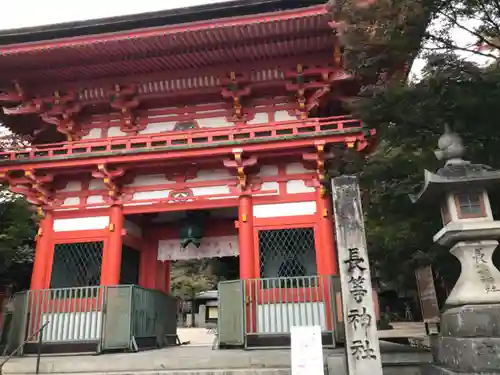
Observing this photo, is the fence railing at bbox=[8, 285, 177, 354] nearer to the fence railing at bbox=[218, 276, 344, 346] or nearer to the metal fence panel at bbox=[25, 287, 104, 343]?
the metal fence panel at bbox=[25, 287, 104, 343]

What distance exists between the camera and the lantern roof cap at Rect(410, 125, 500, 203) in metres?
6.48

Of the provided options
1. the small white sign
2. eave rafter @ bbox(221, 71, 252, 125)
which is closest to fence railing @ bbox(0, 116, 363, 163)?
eave rafter @ bbox(221, 71, 252, 125)

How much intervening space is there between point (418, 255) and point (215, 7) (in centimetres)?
893

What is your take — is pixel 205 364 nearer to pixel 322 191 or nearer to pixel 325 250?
pixel 325 250

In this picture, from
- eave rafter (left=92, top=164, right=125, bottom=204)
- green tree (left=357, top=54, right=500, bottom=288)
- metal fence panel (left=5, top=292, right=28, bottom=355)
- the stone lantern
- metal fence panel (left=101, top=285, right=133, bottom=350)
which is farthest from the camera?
eave rafter (left=92, top=164, right=125, bottom=204)

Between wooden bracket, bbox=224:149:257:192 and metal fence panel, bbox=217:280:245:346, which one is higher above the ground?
wooden bracket, bbox=224:149:257:192

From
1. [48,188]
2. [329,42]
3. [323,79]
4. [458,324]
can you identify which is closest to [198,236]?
[48,188]

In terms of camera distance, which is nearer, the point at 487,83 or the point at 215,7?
the point at 487,83

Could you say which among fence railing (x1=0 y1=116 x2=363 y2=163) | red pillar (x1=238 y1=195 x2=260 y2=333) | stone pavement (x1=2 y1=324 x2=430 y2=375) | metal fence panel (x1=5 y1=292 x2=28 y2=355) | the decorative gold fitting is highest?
fence railing (x1=0 y1=116 x2=363 y2=163)

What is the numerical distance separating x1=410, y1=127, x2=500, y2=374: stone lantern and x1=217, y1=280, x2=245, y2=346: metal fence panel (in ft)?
13.5

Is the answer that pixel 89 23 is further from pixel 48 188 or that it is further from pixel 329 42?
pixel 329 42

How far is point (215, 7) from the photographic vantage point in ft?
36.9

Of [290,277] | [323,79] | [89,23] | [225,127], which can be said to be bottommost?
[290,277]

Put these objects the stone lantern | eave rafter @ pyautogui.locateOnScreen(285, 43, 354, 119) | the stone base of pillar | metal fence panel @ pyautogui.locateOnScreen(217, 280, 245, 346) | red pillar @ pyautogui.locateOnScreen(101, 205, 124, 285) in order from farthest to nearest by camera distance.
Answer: eave rafter @ pyautogui.locateOnScreen(285, 43, 354, 119), red pillar @ pyautogui.locateOnScreen(101, 205, 124, 285), metal fence panel @ pyautogui.locateOnScreen(217, 280, 245, 346), the stone lantern, the stone base of pillar
